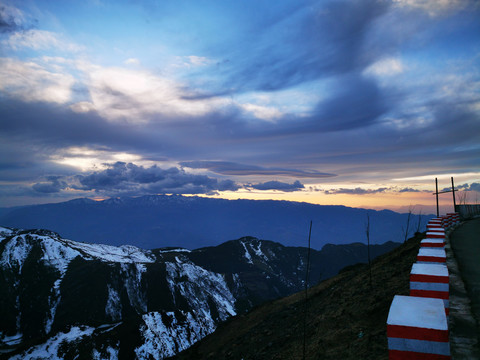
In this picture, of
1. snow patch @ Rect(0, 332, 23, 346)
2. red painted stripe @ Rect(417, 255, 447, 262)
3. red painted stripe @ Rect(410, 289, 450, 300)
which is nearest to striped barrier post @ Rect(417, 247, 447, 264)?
red painted stripe @ Rect(417, 255, 447, 262)

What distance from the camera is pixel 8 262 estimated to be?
168625mm

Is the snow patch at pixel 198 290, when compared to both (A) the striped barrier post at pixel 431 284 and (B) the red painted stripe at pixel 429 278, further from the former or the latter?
(B) the red painted stripe at pixel 429 278

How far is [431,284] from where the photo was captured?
9117mm

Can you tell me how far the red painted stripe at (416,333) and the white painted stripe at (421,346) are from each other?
8 centimetres

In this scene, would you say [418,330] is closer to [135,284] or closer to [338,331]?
[338,331]

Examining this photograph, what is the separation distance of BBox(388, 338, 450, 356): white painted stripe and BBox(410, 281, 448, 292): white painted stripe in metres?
3.70

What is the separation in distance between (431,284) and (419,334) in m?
4.09

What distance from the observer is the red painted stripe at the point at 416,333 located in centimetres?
564

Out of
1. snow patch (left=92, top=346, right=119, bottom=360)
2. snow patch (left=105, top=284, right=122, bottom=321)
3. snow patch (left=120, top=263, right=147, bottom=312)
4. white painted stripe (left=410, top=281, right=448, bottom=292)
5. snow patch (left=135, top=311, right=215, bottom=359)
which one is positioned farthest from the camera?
snow patch (left=120, top=263, right=147, bottom=312)

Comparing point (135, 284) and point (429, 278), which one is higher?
point (429, 278)

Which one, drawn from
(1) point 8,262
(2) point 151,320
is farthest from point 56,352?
(1) point 8,262

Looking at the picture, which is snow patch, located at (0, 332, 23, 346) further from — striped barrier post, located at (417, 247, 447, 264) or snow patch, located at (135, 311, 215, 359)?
striped barrier post, located at (417, 247, 447, 264)

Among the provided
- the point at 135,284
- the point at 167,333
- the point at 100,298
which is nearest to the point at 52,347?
the point at 167,333

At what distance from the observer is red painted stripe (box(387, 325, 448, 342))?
18.5 ft
